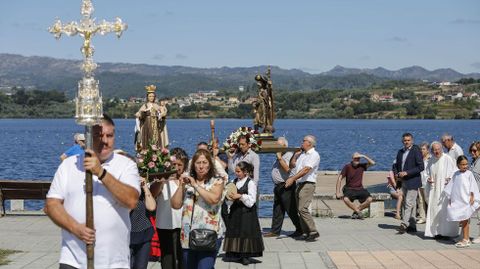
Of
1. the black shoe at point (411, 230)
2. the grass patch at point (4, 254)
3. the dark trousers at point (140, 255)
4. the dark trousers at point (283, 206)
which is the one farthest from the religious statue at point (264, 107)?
the dark trousers at point (140, 255)

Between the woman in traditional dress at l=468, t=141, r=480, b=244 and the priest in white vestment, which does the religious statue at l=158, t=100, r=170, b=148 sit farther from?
the woman in traditional dress at l=468, t=141, r=480, b=244

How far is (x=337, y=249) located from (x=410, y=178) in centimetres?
280

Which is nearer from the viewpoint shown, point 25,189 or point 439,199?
point 439,199

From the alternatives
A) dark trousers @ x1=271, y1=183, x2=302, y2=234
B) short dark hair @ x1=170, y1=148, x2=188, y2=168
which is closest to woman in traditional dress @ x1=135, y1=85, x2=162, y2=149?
dark trousers @ x1=271, y1=183, x2=302, y2=234

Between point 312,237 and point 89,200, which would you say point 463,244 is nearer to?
point 312,237

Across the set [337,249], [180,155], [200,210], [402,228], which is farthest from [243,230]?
[402,228]

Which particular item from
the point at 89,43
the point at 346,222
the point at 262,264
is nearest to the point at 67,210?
the point at 89,43

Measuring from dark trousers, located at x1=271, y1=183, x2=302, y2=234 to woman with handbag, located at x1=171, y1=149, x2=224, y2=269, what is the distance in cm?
596

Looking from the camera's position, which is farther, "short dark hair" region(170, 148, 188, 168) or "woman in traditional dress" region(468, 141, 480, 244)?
"woman in traditional dress" region(468, 141, 480, 244)

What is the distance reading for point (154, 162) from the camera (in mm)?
10453

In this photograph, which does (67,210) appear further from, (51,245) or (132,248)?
(51,245)

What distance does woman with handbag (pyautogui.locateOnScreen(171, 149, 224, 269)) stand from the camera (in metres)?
10.3

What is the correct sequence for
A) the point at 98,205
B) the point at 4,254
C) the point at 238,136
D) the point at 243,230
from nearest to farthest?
the point at 98,205 < the point at 243,230 < the point at 4,254 < the point at 238,136

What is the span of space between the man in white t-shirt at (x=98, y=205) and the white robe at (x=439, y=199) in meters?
10.1
